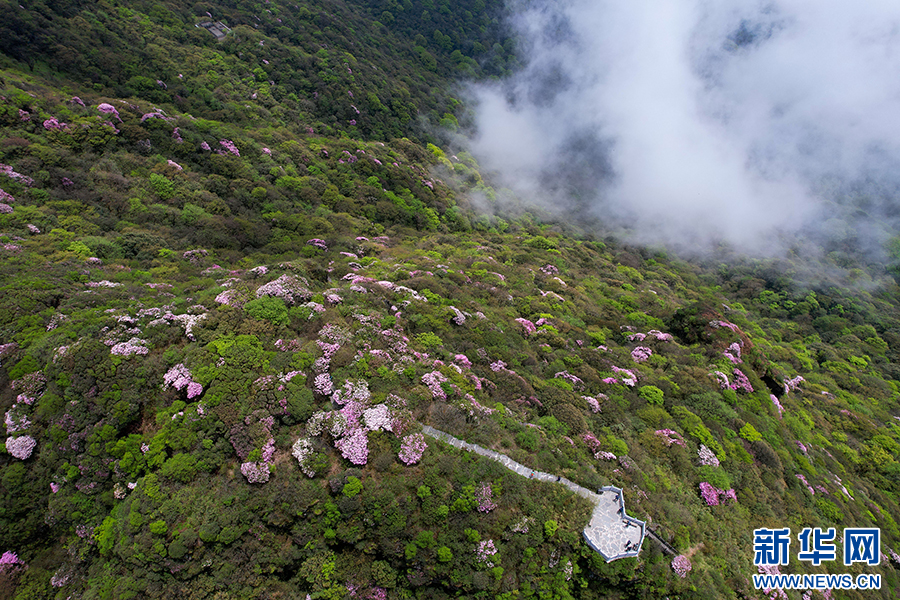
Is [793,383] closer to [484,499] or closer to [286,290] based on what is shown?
[484,499]

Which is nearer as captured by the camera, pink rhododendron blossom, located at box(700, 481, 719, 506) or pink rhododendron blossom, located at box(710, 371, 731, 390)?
pink rhododendron blossom, located at box(700, 481, 719, 506)

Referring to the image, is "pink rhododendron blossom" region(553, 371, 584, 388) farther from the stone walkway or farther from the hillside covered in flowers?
the stone walkway

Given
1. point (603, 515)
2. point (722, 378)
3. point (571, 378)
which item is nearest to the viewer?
point (603, 515)
